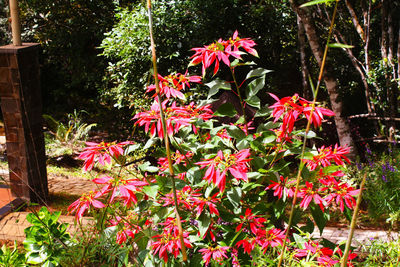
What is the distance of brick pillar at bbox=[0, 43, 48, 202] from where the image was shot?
11.5 ft

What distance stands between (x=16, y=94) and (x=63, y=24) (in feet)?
11.7

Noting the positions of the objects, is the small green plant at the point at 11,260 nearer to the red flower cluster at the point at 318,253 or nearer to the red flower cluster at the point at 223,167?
the red flower cluster at the point at 223,167

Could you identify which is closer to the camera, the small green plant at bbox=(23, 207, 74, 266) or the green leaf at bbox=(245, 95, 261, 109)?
the green leaf at bbox=(245, 95, 261, 109)

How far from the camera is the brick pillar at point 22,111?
351 centimetres

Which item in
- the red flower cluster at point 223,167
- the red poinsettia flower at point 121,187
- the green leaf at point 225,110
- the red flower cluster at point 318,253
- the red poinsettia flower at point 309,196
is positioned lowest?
the red flower cluster at point 318,253

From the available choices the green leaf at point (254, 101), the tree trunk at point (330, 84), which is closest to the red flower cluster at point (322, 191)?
the green leaf at point (254, 101)

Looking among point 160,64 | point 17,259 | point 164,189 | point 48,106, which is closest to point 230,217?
point 164,189

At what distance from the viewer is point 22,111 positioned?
3551mm

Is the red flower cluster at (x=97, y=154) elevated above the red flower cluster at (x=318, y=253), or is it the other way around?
the red flower cluster at (x=97, y=154)

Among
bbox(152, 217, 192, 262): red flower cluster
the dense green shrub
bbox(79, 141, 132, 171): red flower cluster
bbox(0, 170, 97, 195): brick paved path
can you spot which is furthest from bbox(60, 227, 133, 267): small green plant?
the dense green shrub

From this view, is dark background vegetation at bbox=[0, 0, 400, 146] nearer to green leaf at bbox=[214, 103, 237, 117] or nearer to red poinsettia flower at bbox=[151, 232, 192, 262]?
green leaf at bbox=[214, 103, 237, 117]

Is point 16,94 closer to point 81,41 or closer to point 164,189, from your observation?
point 164,189

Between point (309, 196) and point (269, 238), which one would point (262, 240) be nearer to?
point (269, 238)

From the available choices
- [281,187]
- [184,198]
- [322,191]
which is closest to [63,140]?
[184,198]
